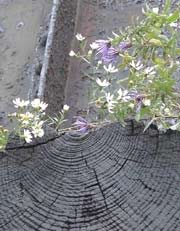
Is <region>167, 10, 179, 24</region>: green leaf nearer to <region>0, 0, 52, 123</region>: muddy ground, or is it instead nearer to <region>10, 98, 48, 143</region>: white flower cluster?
<region>10, 98, 48, 143</region>: white flower cluster

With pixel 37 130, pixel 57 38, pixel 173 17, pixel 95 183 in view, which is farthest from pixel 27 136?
pixel 57 38

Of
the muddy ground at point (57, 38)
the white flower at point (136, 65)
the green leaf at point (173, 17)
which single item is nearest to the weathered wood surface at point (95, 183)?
the white flower at point (136, 65)

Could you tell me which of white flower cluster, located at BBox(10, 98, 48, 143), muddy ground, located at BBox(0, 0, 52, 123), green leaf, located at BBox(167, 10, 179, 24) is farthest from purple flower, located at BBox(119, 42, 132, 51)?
muddy ground, located at BBox(0, 0, 52, 123)

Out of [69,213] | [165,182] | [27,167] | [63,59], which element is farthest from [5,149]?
[63,59]

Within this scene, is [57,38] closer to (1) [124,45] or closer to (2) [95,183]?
(1) [124,45]

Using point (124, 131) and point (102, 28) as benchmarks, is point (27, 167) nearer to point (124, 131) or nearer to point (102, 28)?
point (124, 131)
